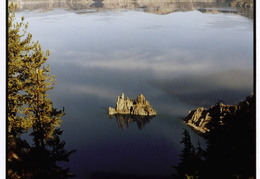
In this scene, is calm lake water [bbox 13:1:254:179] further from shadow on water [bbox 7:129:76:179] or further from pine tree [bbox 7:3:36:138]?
pine tree [bbox 7:3:36:138]

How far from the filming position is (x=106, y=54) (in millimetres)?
164250

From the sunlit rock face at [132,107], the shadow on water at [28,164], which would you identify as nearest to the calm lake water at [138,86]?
the sunlit rock face at [132,107]

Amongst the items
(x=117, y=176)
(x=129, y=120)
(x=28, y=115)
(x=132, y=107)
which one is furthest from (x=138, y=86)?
(x=28, y=115)

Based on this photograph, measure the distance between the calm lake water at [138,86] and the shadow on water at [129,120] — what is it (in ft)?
1.93

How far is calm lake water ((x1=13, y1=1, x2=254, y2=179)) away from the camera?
65.5m

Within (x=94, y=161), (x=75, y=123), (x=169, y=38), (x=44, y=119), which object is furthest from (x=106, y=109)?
(x=169, y=38)

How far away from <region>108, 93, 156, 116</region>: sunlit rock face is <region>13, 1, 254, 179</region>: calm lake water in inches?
116

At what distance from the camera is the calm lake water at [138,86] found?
215 feet

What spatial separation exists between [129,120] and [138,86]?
1120 inches

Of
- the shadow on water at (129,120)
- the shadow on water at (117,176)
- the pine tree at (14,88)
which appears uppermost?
the pine tree at (14,88)

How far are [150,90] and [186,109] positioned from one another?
19579 mm

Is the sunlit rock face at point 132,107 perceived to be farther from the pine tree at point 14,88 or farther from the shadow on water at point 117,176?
the pine tree at point 14,88

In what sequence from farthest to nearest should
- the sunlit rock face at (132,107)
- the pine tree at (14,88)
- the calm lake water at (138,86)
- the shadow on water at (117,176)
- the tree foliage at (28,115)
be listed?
the sunlit rock face at (132,107)
the calm lake water at (138,86)
the shadow on water at (117,176)
the pine tree at (14,88)
the tree foliage at (28,115)
